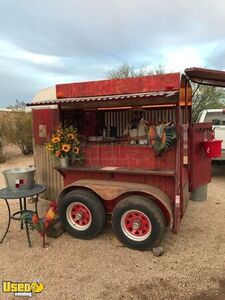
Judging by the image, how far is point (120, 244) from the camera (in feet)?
13.7

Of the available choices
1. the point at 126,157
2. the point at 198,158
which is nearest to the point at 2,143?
the point at 126,157

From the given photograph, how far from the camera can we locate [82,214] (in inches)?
171

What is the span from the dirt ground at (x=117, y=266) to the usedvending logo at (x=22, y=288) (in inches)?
2.3

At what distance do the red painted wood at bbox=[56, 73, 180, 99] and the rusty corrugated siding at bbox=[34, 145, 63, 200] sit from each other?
4.91 ft

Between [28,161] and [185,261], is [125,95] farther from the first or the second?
[28,161]

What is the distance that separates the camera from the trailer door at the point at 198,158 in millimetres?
4566

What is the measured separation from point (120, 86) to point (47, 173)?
2521 millimetres

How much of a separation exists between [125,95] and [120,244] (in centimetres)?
211

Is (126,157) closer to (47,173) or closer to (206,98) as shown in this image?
(47,173)

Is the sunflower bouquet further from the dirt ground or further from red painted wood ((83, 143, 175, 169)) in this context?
the dirt ground

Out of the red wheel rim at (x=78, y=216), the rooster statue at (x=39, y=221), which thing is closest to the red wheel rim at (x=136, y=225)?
the red wheel rim at (x=78, y=216)

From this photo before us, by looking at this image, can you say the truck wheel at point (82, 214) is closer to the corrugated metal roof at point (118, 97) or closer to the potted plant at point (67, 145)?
the potted plant at point (67, 145)

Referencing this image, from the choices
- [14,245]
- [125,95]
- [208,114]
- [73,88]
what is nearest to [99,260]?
[14,245]

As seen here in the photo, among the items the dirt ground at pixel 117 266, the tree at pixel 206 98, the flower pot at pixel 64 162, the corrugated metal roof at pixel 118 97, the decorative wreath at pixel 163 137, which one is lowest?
the dirt ground at pixel 117 266
